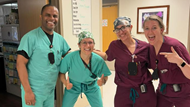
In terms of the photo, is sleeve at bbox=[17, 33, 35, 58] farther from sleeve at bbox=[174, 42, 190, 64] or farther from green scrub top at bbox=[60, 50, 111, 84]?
sleeve at bbox=[174, 42, 190, 64]

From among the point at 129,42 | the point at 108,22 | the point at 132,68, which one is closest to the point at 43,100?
the point at 132,68

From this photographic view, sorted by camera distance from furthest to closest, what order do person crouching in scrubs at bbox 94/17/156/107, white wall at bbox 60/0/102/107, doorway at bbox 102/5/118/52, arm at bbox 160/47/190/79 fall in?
doorway at bbox 102/5/118/52
white wall at bbox 60/0/102/107
person crouching in scrubs at bbox 94/17/156/107
arm at bbox 160/47/190/79

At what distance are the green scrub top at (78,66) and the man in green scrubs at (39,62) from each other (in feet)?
0.36

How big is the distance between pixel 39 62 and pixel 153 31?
1079 millimetres

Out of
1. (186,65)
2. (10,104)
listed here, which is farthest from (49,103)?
(10,104)

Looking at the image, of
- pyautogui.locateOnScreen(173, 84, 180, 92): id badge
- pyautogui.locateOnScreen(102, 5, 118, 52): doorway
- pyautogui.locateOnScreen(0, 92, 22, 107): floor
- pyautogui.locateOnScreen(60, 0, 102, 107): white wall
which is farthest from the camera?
pyautogui.locateOnScreen(102, 5, 118, 52): doorway

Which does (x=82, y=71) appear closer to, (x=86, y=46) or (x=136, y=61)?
(x=86, y=46)

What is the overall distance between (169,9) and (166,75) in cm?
334

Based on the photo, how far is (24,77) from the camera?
5.03 ft

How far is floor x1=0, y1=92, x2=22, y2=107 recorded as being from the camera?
3138mm

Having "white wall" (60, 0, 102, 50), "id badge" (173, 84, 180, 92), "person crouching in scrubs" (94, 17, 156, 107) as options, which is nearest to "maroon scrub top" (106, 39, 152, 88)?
"person crouching in scrubs" (94, 17, 156, 107)

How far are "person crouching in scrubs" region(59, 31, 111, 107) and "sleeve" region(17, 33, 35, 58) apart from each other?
1.18ft

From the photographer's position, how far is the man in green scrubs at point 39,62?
1.53m

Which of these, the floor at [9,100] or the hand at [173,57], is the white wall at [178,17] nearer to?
the hand at [173,57]
